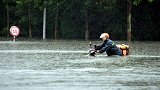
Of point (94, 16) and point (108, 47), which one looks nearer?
point (108, 47)

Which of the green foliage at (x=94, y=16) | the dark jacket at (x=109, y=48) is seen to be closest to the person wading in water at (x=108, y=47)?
the dark jacket at (x=109, y=48)

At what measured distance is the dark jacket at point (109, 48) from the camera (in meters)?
23.3

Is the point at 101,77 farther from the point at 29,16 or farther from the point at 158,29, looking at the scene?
the point at 29,16

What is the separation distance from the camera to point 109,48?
935 inches

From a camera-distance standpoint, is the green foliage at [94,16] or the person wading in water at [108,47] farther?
the green foliage at [94,16]

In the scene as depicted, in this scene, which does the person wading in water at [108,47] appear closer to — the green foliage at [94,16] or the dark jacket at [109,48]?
the dark jacket at [109,48]

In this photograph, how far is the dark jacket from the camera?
919 inches

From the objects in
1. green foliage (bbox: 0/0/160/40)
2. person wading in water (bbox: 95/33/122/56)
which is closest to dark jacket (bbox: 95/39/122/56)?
person wading in water (bbox: 95/33/122/56)

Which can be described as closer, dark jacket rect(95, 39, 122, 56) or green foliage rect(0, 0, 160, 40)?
dark jacket rect(95, 39, 122, 56)

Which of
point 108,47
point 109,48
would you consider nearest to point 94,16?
point 109,48


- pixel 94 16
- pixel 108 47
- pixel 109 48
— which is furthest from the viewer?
pixel 94 16

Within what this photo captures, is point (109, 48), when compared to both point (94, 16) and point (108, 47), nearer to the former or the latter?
point (108, 47)

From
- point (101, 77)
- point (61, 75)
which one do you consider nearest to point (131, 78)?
point (101, 77)

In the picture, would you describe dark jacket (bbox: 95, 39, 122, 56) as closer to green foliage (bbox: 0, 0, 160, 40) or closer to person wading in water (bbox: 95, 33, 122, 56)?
person wading in water (bbox: 95, 33, 122, 56)
